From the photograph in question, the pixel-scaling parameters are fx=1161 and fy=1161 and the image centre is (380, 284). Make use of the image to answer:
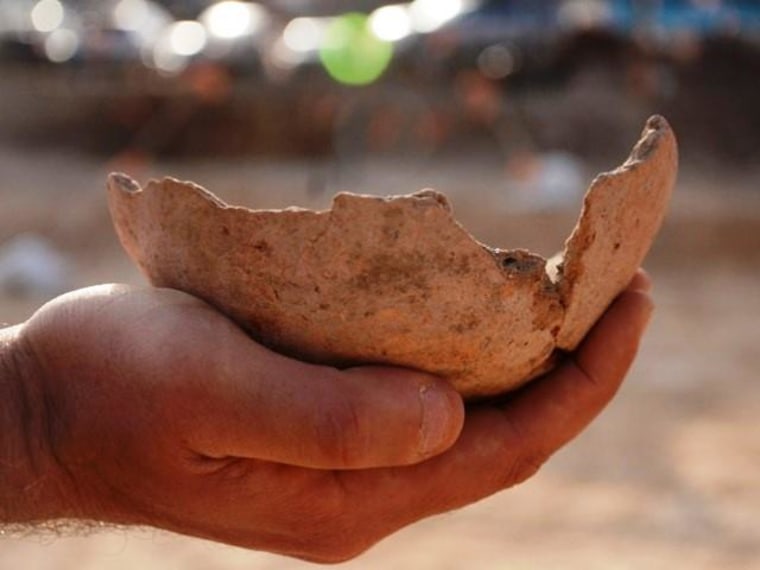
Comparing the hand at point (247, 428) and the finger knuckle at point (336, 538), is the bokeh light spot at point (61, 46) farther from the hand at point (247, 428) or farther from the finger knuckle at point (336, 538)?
the finger knuckle at point (336, 538)

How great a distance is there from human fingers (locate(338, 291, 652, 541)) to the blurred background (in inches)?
205

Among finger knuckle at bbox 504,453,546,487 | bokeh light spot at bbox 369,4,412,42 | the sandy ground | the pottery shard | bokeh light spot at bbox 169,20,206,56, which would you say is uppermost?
bokeh light spot at bbox 369,4,412,42

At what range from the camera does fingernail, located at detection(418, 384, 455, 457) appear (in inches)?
70.1

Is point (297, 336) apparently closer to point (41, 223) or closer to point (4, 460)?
point (4, 460)

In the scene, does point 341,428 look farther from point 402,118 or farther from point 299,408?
point 402,118

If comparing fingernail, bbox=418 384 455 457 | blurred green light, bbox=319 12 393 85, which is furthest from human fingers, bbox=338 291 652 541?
blurred green light, bbox=319 12 393 85

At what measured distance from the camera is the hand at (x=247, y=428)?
5.74ft

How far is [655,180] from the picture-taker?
1965mm

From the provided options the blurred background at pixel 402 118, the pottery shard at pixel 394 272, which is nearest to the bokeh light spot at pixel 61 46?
the blurred background at pixel 402 118

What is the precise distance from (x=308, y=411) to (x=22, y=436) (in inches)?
19.6

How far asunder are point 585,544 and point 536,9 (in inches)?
371

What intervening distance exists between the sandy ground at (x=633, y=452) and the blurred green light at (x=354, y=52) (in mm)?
2381

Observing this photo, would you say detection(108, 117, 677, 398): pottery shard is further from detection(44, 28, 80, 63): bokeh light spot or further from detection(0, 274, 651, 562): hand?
detection(44, 28, 80, 63): bokeh light spot

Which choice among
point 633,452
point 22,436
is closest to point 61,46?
point 633,452
